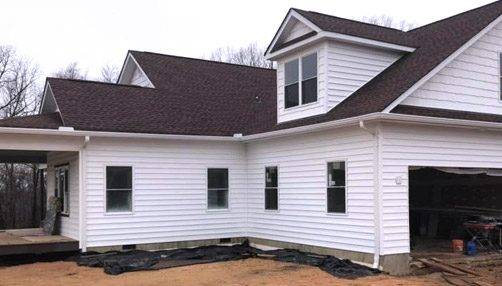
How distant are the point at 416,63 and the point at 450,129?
193 centimetres

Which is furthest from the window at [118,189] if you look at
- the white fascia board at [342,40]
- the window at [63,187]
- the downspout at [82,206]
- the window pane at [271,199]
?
the white fascia board at [342,40]

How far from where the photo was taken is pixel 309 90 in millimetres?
14531

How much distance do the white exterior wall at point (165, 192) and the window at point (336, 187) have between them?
3.98 meters

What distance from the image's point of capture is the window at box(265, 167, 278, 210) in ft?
50.8

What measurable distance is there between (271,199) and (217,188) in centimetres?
172

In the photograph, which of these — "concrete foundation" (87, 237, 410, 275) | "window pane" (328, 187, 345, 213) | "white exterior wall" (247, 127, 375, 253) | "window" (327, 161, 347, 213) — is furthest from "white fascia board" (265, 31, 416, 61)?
"concrete foundation" (87, 237, 410, 275)

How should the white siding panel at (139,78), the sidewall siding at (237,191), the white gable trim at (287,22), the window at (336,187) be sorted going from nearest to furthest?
the sidewall siding at (237,191) → the window at (336,187) → the white gable trim at (287,22) → the white siding panel at (139,78)

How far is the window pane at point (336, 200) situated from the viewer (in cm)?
1296

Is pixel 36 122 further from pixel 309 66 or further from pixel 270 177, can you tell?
pixel 309 66

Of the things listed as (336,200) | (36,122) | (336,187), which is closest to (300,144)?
(336,187)

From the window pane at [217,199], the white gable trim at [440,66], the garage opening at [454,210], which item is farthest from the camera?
the window pane at [217,199]

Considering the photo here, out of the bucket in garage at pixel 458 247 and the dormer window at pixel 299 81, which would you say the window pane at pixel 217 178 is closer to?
the dormer window at pixel 299 81

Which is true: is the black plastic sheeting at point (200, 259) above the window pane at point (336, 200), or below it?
below

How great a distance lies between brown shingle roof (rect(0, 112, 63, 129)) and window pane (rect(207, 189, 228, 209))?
179 inches
